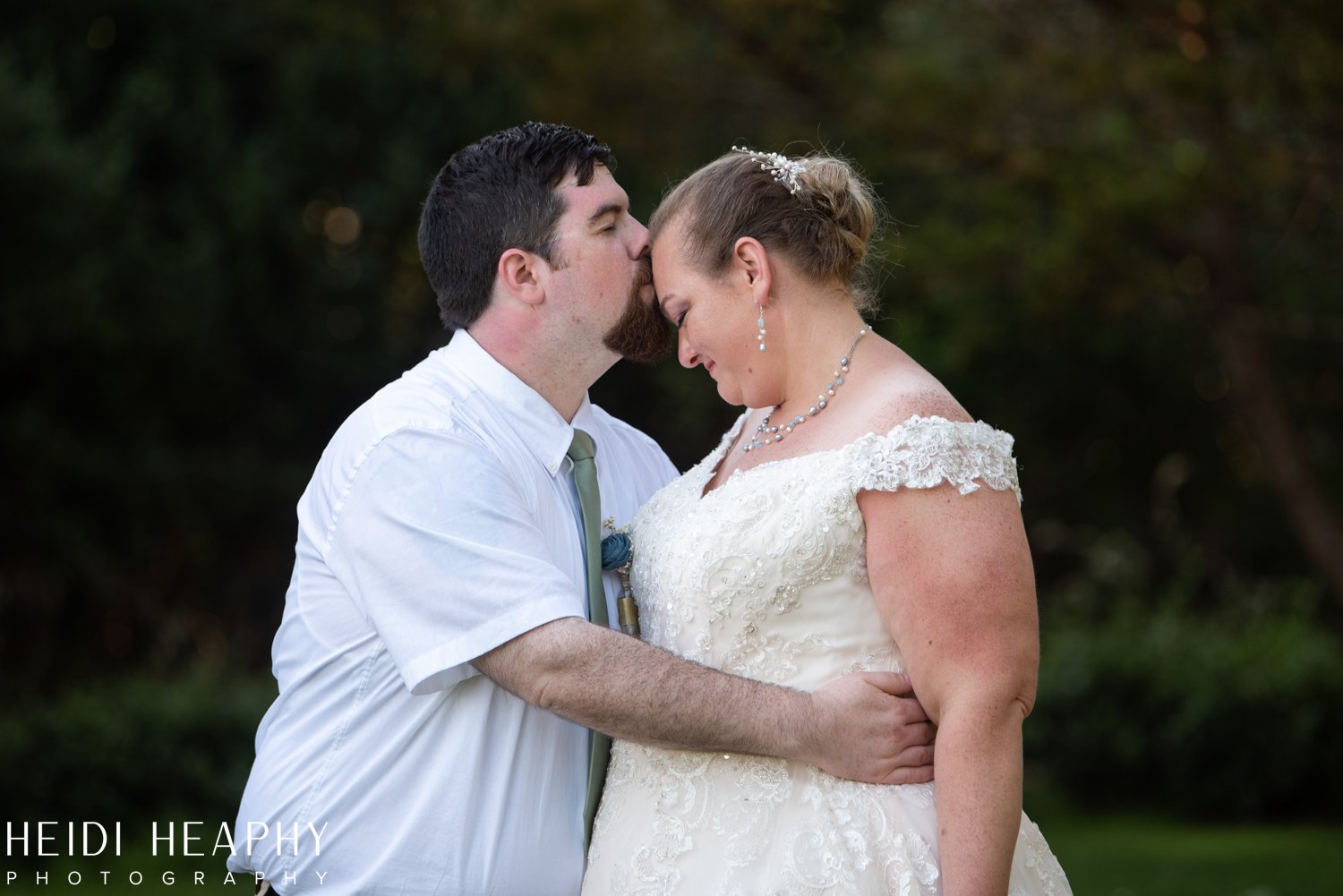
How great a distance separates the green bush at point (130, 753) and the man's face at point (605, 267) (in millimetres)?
5972

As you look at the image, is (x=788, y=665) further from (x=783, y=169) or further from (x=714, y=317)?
(x=783, y=169)

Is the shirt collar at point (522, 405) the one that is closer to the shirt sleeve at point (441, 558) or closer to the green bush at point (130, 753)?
the shirt sleeve at point (441, 558)

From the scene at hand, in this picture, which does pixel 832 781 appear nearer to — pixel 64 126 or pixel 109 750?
pixel 109 750

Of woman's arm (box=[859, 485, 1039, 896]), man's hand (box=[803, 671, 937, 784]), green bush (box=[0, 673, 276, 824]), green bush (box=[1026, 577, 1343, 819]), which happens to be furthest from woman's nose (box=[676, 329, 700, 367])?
green bush (box=[1026, 577, 1343, 819])

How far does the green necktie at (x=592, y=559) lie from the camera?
2990mm

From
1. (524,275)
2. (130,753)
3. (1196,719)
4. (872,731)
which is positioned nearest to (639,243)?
(524,275)

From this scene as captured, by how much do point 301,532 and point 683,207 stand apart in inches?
42.8

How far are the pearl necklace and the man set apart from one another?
42cm

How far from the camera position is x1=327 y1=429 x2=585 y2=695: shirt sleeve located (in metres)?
2.76

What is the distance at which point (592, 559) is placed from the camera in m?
3.11

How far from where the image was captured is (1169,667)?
32.0 feet

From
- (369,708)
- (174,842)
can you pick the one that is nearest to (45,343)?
(174,842)

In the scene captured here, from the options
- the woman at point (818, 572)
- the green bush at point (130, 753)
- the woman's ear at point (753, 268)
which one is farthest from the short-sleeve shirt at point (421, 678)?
the green bush at point (130, 753)

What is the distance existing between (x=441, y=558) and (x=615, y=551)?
492 mm
